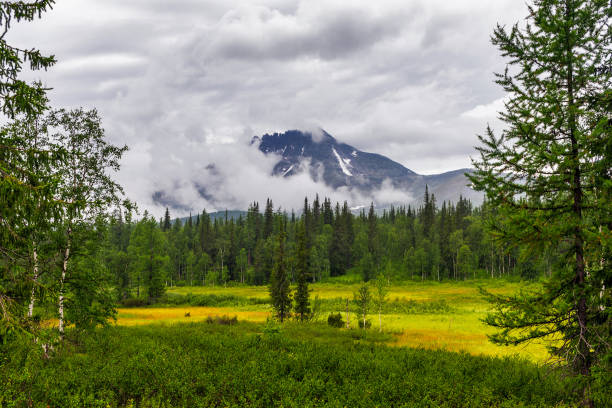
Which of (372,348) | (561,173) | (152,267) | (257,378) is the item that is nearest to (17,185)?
(257,378)

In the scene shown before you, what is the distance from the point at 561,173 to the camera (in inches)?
310

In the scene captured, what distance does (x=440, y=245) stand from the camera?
99.7 meters

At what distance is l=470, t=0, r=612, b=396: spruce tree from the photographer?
301 inches

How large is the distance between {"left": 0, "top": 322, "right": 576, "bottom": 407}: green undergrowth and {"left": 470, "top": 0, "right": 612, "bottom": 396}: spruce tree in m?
1.63

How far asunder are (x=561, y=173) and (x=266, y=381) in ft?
30.9

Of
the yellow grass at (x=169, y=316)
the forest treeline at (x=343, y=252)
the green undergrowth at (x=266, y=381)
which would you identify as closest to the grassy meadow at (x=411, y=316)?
the yellow grass at (x=169, y=316)

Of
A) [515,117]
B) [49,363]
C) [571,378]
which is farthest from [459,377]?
[49,363]

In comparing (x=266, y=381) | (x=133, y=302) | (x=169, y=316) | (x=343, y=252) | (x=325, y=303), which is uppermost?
(x=266, y=381)

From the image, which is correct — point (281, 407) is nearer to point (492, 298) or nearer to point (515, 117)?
point (492, 298)

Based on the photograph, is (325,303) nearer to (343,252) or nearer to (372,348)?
(372,348)

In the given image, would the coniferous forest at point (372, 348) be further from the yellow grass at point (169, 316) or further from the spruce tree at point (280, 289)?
the yellow grass at point (169, 316)

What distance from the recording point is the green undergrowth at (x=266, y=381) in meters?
8.13

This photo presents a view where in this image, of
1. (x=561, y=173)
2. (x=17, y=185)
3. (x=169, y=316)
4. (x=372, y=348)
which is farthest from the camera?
(x=169, y=316)

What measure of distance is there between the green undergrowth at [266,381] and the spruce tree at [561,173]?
64.2 inches
